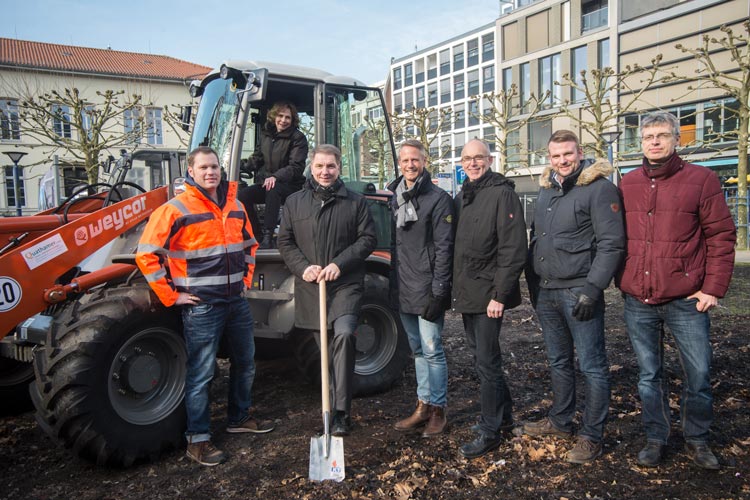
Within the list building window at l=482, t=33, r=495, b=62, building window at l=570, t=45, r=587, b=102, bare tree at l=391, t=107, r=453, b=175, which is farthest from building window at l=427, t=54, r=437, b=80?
bare tree at l=391, t=107, r=453, b=175

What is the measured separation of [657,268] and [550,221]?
0.71 m

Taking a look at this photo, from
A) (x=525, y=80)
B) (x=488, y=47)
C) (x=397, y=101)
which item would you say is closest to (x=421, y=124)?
(x=525, y=80)

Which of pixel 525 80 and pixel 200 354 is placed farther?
pixel 525 80

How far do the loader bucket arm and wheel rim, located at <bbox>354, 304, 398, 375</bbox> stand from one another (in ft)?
6.91

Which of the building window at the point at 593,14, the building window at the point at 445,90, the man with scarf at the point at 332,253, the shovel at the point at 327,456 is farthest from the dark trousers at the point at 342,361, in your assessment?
the building window at the point at 445,90

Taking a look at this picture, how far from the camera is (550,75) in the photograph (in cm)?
3941

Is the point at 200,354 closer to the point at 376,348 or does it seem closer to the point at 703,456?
the point at 376,348

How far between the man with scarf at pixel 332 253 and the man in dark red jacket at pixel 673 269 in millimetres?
1843

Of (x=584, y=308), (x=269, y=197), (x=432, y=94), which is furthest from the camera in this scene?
(x=432, y=94)

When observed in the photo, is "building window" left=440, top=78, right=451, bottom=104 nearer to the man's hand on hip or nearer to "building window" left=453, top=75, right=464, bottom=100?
"building window" left=453, top=75, right=464, bottom=100

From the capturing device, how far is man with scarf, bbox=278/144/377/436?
13.4ft

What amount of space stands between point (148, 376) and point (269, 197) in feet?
5.58

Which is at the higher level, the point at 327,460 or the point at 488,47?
the point at 488,47

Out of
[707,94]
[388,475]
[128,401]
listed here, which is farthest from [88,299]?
[707,94]
